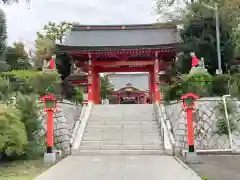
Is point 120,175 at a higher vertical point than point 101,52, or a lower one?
lower

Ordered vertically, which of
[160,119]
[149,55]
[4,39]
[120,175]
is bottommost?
[120,175]

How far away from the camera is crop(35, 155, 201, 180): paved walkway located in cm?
791

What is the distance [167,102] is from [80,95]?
214 inches

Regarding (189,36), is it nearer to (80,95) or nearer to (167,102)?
(167,102)

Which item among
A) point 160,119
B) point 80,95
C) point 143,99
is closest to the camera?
point 160,119

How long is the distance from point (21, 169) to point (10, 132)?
104 cm

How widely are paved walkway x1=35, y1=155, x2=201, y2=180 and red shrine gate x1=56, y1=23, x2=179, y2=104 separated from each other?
9038 mm

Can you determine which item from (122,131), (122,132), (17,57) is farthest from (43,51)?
(122,132)

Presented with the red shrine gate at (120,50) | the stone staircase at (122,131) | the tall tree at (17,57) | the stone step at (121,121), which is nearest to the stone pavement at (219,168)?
the stone staircase at (122,131)

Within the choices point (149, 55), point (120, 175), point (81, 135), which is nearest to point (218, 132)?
point (81, 135)

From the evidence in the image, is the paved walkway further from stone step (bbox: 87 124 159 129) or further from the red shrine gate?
the red shrine gate

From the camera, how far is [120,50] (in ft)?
66.7

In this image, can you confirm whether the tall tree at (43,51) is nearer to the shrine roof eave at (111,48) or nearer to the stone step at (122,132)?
the shrine roof eave at (111,48)

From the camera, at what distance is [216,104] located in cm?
1427
